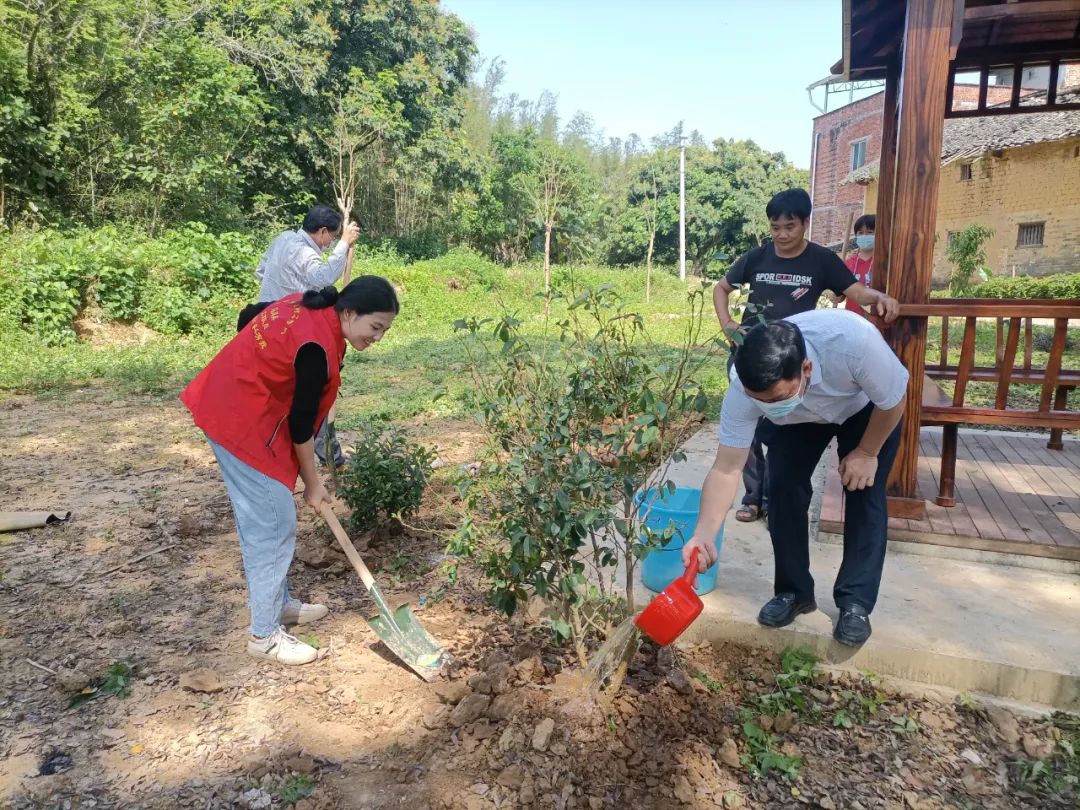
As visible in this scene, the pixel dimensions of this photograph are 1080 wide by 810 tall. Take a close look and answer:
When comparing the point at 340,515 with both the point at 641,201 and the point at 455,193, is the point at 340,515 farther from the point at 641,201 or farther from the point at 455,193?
the point at 641,201

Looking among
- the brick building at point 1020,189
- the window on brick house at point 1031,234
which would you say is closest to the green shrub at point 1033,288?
the brick building at point 1020,189

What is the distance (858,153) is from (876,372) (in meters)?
30.5

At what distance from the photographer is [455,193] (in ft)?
79.5

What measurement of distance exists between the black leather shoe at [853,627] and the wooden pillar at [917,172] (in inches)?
43.4

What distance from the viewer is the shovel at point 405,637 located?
8.10 ft

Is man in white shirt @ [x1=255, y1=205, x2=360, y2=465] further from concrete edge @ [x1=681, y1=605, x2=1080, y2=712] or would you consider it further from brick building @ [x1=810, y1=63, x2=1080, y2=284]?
brick building @ [x1=810, y1=63, x2=1080, y2=284]

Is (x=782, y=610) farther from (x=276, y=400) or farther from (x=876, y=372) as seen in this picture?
(x=276, y=400)

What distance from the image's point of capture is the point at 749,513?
11.9ft

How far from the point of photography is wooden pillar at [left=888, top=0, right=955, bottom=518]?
3.06m

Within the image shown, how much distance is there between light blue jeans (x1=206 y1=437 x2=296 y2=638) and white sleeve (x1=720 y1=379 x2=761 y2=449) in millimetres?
1520

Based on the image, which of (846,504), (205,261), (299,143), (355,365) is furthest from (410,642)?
(299,143)

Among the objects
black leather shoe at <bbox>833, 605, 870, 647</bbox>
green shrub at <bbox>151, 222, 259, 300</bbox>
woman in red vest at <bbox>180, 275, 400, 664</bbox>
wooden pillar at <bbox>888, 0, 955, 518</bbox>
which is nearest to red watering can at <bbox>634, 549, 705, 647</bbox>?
black leather shoe at <bbox>833, 605, 870, 647</bbox>

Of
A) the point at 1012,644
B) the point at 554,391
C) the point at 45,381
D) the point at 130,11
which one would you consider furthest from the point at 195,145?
the point at 1012,644

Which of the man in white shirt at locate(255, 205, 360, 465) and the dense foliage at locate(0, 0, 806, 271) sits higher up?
the dense foliage at locate(0, 0, 806, 271)
